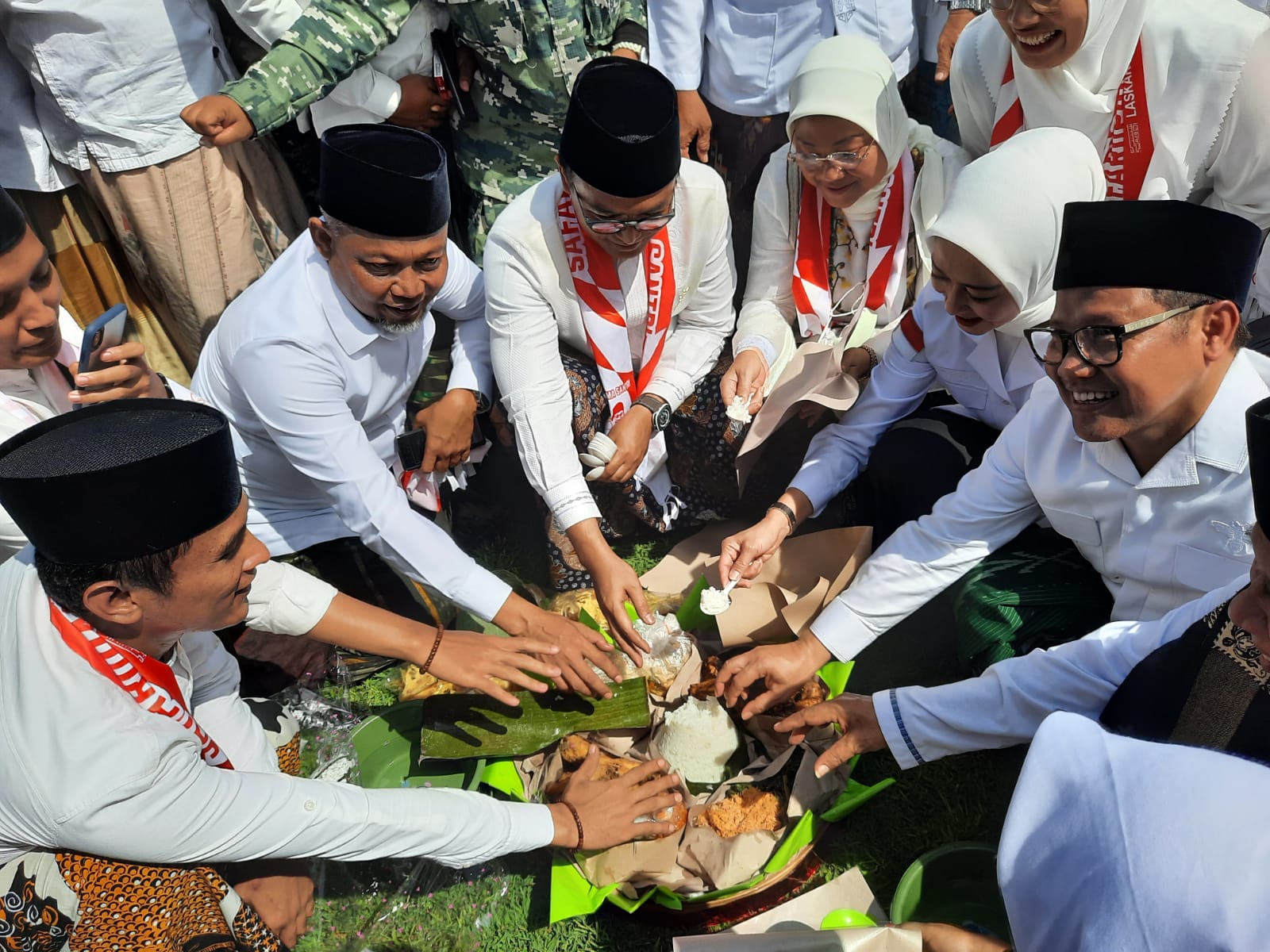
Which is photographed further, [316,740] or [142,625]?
[316,740]

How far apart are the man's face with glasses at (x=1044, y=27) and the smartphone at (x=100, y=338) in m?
2.81

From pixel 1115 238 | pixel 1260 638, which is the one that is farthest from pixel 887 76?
pixel 1260 638

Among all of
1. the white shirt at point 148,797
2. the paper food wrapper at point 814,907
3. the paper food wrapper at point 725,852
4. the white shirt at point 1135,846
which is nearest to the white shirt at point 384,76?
the white shirt at point 148,797

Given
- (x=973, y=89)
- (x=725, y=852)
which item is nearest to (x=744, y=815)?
(x=725, y=852)

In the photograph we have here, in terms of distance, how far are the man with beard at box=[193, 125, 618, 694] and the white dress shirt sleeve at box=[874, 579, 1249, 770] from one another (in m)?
0.86

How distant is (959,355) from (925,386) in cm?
21

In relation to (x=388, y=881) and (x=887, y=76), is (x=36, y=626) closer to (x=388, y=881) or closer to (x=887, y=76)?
(x=388, y=881)

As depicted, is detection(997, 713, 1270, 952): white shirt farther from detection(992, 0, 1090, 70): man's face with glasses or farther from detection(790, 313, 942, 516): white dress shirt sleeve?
detection(992, 0, 1090, 70): man's face with glasses

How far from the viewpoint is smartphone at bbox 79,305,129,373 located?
8.43 feet

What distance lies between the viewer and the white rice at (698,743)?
2.68m

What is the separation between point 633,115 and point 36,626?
2106mm

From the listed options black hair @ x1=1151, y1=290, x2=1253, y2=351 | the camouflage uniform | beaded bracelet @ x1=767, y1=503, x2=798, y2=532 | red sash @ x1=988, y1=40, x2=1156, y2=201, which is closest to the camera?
black hair @ x1=1151, y1=290, x2=1253, y2=351

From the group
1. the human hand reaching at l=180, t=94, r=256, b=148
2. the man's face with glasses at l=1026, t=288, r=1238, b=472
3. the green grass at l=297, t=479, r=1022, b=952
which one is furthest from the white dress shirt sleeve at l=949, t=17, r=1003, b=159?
the human hand reaching at l=180, t=94, r=256, b=148

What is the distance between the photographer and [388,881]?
2729mm
